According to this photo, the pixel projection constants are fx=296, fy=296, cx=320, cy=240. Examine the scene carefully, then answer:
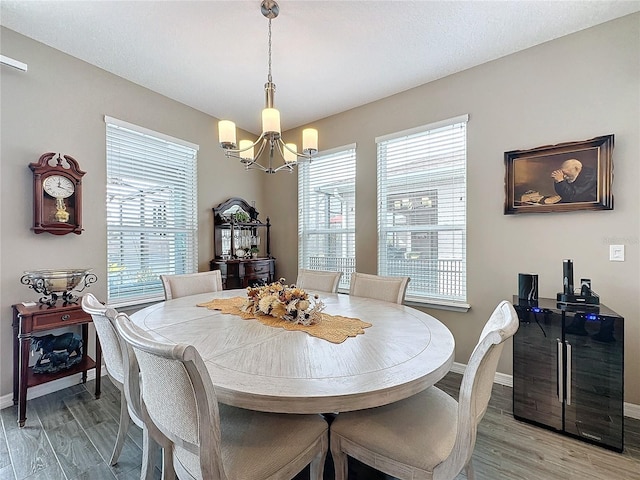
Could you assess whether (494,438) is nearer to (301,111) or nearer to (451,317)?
(451,317)

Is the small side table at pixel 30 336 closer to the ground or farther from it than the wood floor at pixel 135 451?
farther from it

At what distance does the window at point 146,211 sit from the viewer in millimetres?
2924

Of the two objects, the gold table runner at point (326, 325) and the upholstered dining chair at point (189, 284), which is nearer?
the gold table runner at point (326, 325)

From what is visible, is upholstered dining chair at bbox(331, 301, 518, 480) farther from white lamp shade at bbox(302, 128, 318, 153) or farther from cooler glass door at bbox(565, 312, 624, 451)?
white lamp shade at bbox(302, 128, 318, 153)

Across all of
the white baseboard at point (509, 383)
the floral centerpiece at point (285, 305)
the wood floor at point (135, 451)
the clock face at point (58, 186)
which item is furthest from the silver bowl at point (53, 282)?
the white baseboard at point (509, 383)

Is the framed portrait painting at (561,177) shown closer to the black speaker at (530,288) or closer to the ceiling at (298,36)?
the black speaker at (530,288)

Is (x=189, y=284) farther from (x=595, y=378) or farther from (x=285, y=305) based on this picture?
(x=595, y=378)

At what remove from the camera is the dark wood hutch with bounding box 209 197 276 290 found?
3701mm

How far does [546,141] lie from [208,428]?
3.04 meters

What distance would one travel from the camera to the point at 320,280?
285 centimetres

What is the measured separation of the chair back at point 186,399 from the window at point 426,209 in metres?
2.56

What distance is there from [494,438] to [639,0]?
3.08m

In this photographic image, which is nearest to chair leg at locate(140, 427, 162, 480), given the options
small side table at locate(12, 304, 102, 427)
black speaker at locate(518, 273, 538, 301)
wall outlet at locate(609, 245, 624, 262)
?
small side table at locate(12, 304, 102, 427)

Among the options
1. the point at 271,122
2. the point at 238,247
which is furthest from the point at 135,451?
the point at 238,247
